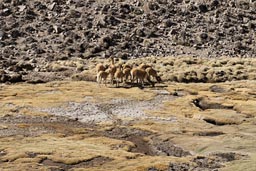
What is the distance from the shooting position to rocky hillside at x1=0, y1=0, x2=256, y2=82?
8738 centimetres

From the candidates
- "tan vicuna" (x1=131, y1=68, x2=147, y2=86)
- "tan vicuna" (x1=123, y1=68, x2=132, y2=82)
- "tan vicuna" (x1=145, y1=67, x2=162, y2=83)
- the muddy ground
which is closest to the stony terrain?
the muddy ground

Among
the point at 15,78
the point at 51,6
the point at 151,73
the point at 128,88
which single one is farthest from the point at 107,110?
the point at 51,6

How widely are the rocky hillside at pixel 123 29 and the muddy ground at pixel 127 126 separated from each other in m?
22.4

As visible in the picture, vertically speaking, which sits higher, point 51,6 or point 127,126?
point 51,6

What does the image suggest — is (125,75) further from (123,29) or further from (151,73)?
(123,29)

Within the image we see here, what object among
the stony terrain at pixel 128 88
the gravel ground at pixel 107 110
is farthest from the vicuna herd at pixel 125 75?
the gravel ground at pixel 107 110

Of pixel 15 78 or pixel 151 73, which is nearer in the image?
pixel 151 73

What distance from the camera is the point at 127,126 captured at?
4631 centimetres

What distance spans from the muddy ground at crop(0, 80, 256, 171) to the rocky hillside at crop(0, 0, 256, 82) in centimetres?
2236

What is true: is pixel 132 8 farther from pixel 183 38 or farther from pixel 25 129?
pixel 25 129

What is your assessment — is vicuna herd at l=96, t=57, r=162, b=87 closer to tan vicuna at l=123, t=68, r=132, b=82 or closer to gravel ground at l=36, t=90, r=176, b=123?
tan vicuna at l=123, t=68, r=132, b=82

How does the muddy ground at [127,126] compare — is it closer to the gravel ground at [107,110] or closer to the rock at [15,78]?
the gravel ground at [107,110]

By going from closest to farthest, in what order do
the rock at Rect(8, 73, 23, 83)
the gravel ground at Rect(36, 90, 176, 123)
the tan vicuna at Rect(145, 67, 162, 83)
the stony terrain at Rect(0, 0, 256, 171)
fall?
the stony terrain at Rect(0, 0, 256, 171) → the gravel ground at Rect(36, 90, 176, 123) → the tan vicuna at Rect(145, 67, 162, 83) → the rock at Rect(8, 73, 23, 83)

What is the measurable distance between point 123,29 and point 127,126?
50.3 meters
